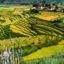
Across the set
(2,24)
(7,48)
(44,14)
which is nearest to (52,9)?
(44,14)

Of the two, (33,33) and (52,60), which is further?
(33,33)

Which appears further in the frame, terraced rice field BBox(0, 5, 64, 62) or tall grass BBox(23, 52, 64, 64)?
terraced rice field BBox(0, 5, 64, 62)

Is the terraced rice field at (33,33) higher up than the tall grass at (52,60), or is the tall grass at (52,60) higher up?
the terraced rice field at (33,33)

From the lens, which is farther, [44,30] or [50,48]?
[44,30]

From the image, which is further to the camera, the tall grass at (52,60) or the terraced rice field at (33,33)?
the terraced rice field at (33,33)

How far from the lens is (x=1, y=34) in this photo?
360 cm

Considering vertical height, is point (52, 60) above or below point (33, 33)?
below

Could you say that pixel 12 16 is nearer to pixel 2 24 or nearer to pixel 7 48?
pixel 2 24

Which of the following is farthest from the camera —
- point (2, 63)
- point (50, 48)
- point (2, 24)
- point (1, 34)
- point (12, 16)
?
point (12, 16)

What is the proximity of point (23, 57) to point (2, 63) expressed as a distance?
0.26m

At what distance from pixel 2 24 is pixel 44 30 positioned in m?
0.61

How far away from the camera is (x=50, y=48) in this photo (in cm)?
338

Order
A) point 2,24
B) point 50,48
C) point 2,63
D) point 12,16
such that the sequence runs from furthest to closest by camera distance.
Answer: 1. point 12,16
2. point 2,24
3. point 50,48
4. point 2,63

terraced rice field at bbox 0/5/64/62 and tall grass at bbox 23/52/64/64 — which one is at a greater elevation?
terraced rice field at bbox 0/5/64/62
